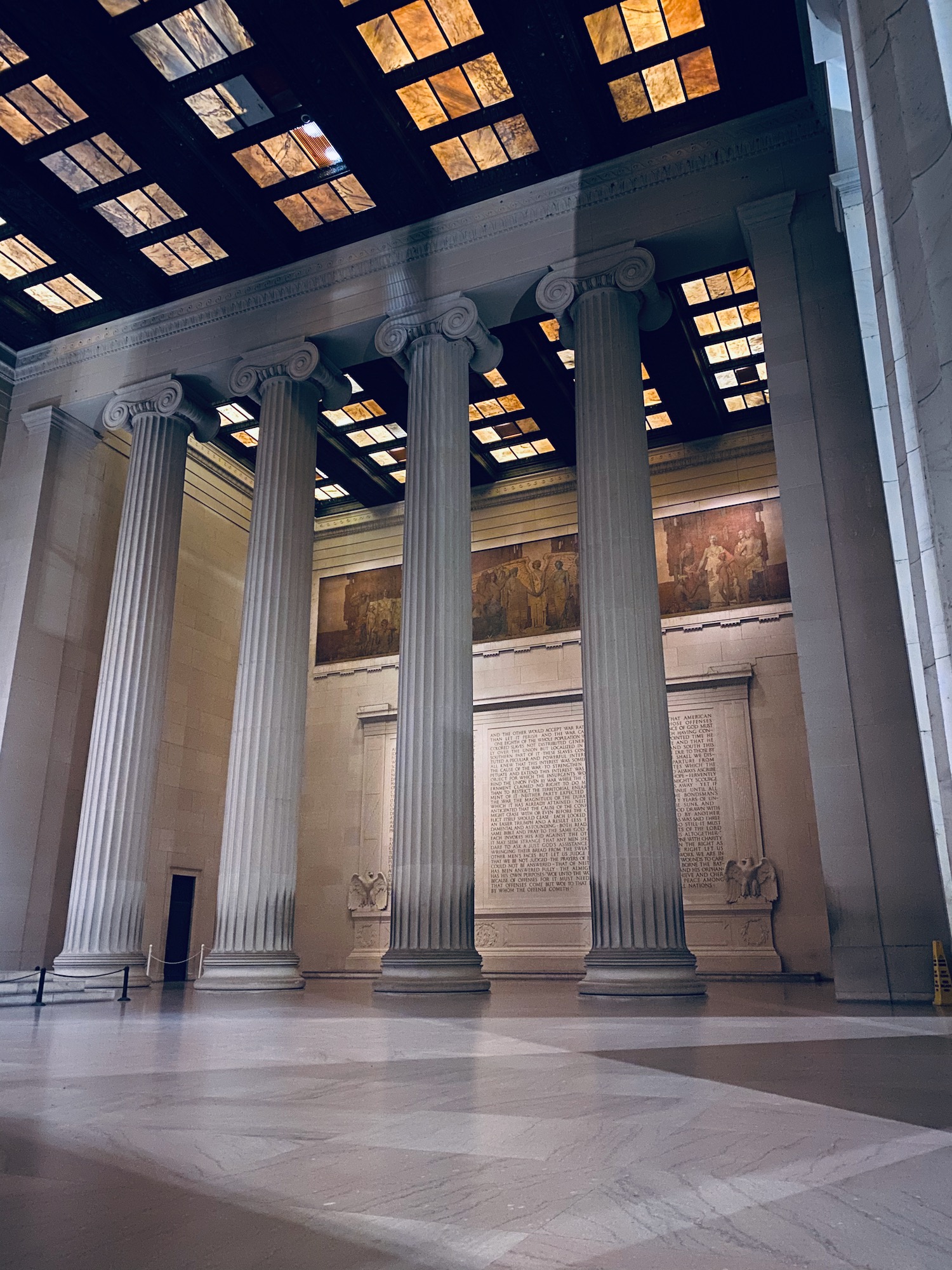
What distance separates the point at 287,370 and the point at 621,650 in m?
9.14

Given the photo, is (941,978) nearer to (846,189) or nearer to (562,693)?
(846,189)

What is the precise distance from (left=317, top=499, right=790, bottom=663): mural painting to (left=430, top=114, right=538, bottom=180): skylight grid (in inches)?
301

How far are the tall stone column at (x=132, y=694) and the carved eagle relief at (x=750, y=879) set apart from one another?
40.3 feet

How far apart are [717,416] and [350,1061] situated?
20044 mm

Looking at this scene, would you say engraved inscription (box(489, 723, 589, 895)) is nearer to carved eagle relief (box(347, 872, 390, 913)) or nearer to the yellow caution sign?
carved eagle relief (box(347, 872, 390, 913))

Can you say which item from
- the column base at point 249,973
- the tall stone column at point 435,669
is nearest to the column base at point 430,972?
the tall stone column at point 435,669

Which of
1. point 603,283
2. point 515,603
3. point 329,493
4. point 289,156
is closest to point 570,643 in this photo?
point 515,603

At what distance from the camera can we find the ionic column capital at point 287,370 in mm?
18172

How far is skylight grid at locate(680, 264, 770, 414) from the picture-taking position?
19141 millimetres

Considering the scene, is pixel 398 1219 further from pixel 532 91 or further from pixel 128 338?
pixel 128 338

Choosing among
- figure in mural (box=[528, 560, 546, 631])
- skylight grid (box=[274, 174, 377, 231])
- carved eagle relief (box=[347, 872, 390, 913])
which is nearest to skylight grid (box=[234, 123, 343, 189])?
skylight grid (box=[274, 174, 377, 231])

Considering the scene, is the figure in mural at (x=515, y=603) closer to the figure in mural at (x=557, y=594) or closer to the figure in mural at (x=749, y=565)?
the figure in mural at (x=557, y=594)

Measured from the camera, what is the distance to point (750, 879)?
67.1 ft

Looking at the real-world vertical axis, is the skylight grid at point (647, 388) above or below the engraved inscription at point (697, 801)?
above
